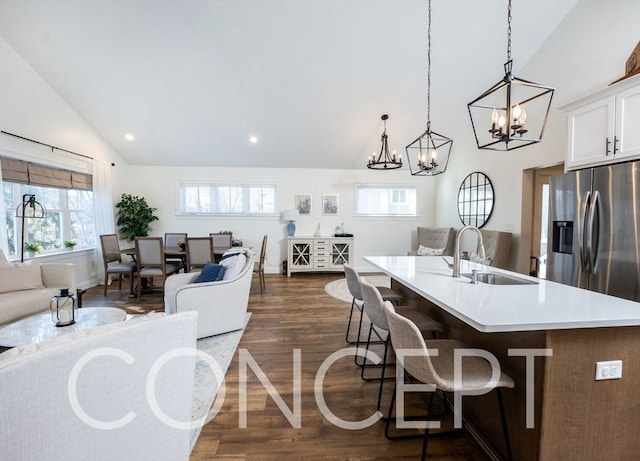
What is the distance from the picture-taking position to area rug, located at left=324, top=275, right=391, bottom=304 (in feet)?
15.1

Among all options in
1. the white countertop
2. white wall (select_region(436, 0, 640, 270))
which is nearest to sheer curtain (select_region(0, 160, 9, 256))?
the white countertop

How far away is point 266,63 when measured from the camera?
425 centimetres

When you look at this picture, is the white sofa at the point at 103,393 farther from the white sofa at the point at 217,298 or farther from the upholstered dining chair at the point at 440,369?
the white sofa at the point at 217,298

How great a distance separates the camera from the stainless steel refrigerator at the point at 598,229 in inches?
86.0

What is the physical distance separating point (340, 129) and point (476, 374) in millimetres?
4818

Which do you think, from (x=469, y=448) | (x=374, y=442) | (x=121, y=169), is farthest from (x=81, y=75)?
(x=469, y=448)

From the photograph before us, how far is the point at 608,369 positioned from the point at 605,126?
2177 mm

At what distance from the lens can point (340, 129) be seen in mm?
5516

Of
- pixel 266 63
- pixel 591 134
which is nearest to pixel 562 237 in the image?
pixel 591 134

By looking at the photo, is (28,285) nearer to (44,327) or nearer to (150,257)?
(150,257)

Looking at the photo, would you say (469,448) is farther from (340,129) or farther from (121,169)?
(121,169)

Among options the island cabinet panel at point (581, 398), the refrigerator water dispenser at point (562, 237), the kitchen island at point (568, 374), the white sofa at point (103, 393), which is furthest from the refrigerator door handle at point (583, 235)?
the white sofa at point (103, 393)

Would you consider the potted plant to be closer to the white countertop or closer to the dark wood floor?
the dark wood floor

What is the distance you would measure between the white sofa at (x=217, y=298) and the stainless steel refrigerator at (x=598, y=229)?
3036 millimetres
